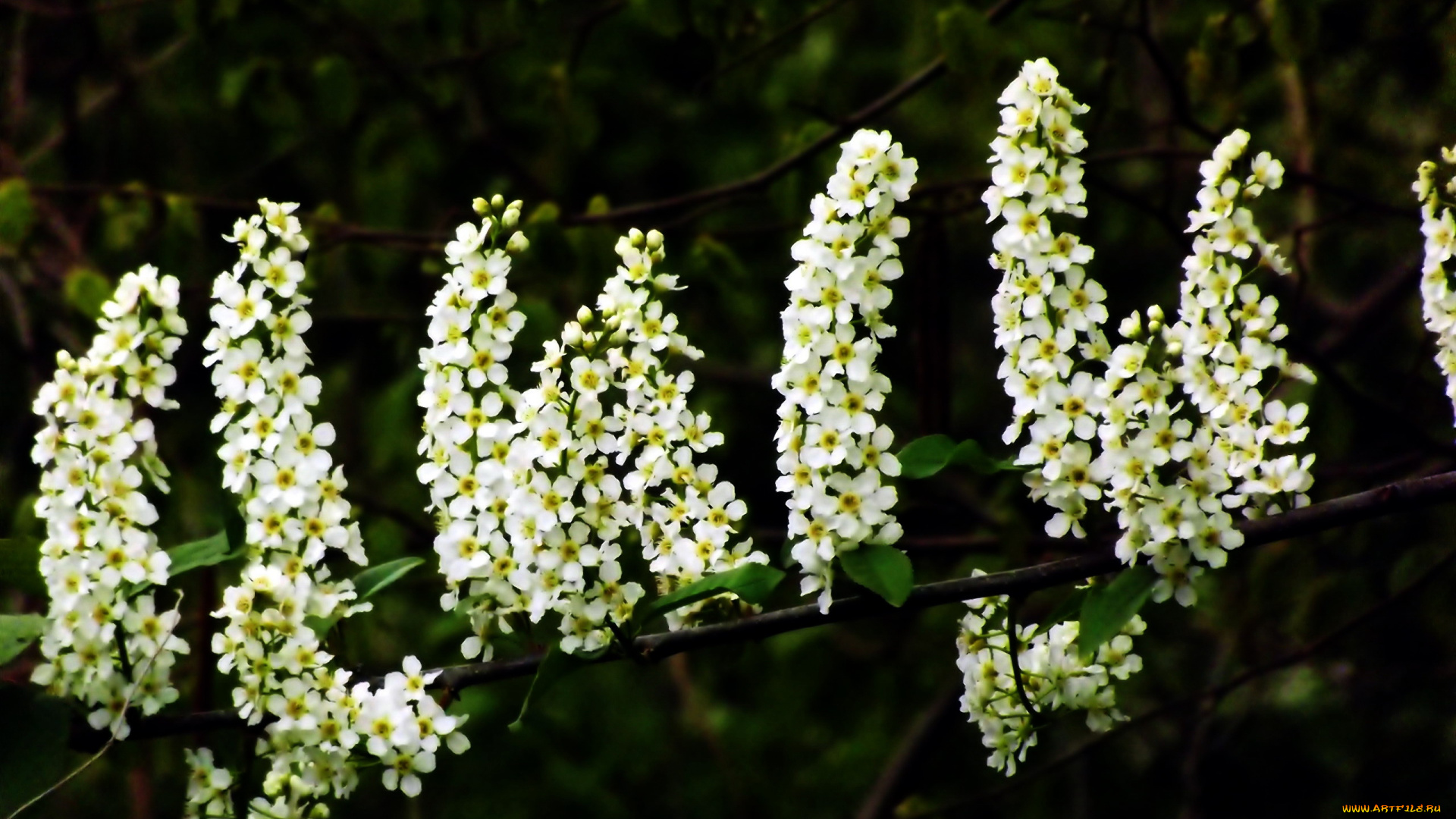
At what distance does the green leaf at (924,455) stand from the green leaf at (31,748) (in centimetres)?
114

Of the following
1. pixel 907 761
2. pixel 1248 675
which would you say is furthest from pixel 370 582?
pixel 907 761

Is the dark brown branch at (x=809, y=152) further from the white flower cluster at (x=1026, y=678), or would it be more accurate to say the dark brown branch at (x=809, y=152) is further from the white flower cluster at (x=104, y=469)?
the white flower cluster at (x=104, y=469)

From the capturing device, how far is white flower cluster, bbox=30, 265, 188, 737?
1784 millimetres

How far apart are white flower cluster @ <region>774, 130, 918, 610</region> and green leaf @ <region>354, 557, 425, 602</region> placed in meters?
0.56

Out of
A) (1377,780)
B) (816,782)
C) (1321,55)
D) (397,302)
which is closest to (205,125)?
(397,302)

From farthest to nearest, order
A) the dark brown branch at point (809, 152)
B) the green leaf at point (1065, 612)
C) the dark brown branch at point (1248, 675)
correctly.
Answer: the dark brown branch at point (809, 152) → the dark brown branch at point (1248, 675) → the green leaf at point (1065, 612)

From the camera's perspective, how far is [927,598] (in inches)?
73.2

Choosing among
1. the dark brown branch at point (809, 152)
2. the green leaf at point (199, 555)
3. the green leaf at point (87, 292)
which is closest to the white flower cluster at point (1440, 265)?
the dark brown branch at point (809, 152)

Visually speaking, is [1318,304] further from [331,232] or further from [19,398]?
[19,398]

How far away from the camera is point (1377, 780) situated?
455cm

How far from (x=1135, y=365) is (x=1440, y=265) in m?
0.50

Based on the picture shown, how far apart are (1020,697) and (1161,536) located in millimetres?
329

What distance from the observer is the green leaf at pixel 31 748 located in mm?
1923

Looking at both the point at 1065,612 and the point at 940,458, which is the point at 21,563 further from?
the point at 1065,612
